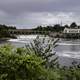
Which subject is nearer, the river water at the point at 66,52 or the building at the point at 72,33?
the river water at the point at 66,52

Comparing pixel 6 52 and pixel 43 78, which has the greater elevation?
pixel 6 52

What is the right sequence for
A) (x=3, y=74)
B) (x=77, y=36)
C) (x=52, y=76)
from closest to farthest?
1. (x=3, y=74)
2. (x=52, y=76)
3. (x=77, y=36)

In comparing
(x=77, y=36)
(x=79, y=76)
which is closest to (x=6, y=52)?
(x=79, y=76)

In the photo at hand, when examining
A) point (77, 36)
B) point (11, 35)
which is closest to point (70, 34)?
point (77, 36)

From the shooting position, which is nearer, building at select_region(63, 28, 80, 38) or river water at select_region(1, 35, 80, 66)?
river water at select_region(1, 35, 80, 66)

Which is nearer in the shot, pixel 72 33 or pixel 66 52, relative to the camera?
pixel 66 52

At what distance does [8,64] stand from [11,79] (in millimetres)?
344

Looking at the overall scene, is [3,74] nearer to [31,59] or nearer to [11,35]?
[31,59]

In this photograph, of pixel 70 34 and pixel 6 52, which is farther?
pixel 70 34

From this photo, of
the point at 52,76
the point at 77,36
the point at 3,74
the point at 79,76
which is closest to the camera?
the point at 3,74

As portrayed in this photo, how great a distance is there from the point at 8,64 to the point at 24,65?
0.35 metres

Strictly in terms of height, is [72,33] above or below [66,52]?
below

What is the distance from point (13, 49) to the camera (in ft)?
25.2

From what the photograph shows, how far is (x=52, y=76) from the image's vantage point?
7008mm
